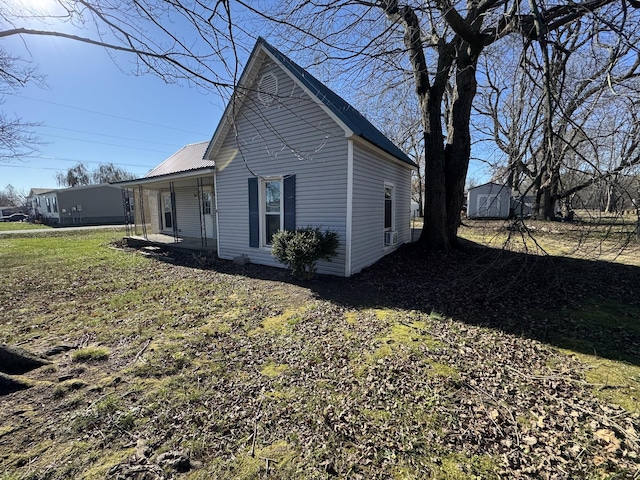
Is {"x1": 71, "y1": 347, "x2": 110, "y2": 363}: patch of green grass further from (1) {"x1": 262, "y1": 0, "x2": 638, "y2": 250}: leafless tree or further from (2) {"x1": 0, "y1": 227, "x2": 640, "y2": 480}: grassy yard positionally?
(1) {"x1": 262, "y1": 0, "x2": 638, "y2": 250}: leafless tree

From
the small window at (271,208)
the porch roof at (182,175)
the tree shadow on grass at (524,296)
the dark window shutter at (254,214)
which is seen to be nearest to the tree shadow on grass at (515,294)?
the tree shadow on grass at (524,296)

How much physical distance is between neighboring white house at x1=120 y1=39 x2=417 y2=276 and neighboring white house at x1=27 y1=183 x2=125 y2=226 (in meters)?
26.3

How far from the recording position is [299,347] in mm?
3850

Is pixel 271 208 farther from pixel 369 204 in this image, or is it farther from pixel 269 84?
pixel 269 84

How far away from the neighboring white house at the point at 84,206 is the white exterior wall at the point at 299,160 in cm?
2652

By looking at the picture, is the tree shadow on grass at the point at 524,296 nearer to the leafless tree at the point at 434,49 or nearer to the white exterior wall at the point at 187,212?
the leafless tree at the point at 434,49

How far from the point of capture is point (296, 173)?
24.5ft

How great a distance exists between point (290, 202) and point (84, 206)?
3251 cm

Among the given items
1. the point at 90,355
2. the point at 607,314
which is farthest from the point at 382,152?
the point at 90,355

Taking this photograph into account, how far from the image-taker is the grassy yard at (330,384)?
Result: 211 centimetres

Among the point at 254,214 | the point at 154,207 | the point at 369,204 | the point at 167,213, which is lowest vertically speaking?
the point at 254,214

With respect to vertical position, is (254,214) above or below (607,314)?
above

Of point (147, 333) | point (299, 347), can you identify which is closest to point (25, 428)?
point (147, 333)

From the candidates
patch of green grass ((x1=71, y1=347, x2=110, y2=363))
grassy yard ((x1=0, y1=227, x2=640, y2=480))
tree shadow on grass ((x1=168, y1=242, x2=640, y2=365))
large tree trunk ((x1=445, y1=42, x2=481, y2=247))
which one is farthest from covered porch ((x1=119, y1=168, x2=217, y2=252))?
large tree trunk ((x1=445, y1=42, x2=481, y2=247))
